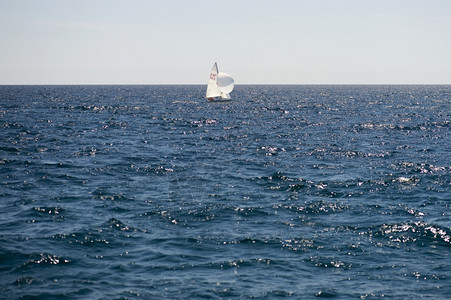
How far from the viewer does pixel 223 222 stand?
23.8 m

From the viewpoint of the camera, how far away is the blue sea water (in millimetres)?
Result: 16469

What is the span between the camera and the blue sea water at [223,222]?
54.0ft

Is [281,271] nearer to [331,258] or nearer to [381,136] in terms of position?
[331,258]
